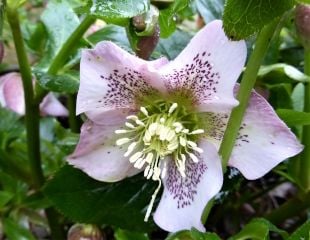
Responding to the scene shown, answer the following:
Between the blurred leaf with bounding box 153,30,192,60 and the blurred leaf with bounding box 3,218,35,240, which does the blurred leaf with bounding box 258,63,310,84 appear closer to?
the blurred leaf with bounding box 153,30,192,60

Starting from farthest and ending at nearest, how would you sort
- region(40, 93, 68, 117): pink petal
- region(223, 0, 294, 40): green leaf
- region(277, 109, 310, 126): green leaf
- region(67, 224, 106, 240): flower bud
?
1. region(40, 93, 68, 117): pink petal
2. region(67, 224, 106, 240): flower bud
3. region(277, 109, 310, 126): green leaf
4. region(223, 0, 294, 40): green leaf

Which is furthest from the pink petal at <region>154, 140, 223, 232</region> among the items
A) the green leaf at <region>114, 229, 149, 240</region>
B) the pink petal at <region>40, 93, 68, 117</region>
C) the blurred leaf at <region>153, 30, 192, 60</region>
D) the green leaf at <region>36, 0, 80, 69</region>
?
the pink petal at <region>40, 93, 68, 117</region>

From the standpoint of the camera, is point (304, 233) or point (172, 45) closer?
point (304, 233)

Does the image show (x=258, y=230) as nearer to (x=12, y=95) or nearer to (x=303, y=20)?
(x=303, y=20)

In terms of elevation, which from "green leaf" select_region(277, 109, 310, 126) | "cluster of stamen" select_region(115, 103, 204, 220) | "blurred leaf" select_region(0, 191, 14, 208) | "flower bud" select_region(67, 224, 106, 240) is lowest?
"blurred leaf" select_region(0, 191, 14, 208)

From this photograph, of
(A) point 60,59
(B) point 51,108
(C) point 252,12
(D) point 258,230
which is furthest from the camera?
(B) point 51,108

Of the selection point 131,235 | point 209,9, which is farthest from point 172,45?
point 131,235

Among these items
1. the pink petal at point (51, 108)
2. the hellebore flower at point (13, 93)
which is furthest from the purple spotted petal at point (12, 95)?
the pink petal at point (51, 108)

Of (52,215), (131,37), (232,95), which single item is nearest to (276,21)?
(232,95)
